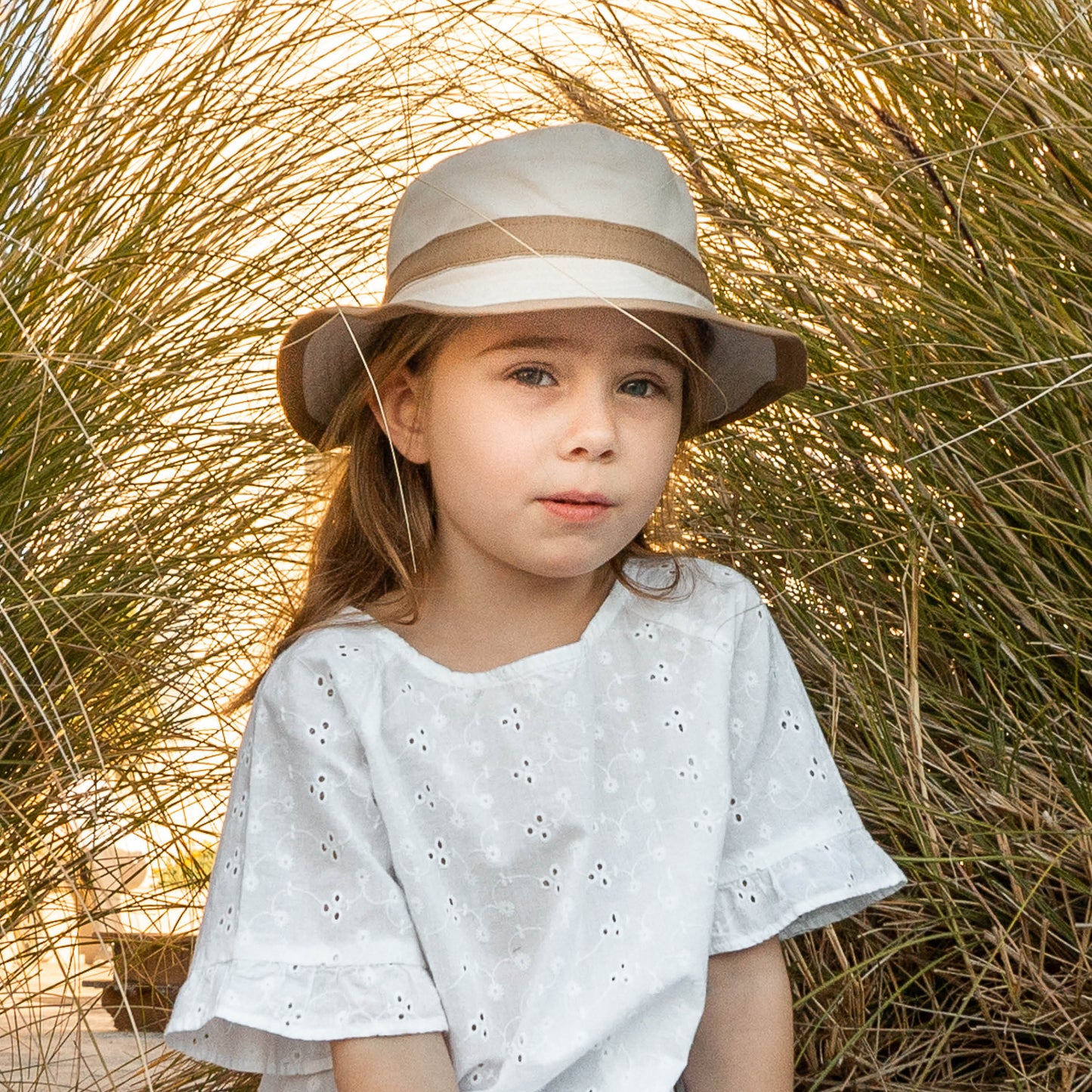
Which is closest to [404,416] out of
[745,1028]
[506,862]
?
[506,862]

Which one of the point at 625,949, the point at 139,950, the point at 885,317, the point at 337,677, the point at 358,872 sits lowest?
the point at 139,950

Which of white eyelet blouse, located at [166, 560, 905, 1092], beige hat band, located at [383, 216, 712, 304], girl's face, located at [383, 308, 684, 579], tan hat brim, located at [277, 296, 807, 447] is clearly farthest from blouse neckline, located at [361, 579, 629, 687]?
beige hat band, located at [383, 216, 712, 304]

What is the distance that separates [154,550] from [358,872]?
0.54 m

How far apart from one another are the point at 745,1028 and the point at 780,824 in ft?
0.61

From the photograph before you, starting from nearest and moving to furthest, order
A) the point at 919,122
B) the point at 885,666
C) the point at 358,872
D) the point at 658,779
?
the point at 358,872, the point at 658,779, the point at 885,666, the point at 919,122

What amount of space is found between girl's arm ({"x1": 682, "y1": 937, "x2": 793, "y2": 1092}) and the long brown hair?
356 millimetres

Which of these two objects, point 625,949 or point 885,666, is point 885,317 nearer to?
point 885,666

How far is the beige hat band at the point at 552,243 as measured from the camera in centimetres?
125

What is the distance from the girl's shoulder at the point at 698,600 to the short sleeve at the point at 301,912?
0.31 m

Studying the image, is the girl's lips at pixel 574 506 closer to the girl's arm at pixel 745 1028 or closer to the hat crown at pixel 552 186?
the hat crown at pixel 552 186

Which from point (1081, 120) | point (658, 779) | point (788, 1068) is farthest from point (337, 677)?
point (1081, 120)

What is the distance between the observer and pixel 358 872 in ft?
4.10

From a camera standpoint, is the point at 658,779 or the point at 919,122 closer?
the point at 658,779

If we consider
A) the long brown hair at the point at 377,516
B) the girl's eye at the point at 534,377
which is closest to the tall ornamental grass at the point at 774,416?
the long brown hair at the point at 377,516
